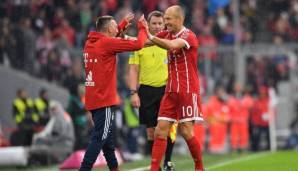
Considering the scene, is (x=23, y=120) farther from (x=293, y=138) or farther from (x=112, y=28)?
(x=112, y=28)

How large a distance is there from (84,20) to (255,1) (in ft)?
19.0

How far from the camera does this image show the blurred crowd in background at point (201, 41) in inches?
1111

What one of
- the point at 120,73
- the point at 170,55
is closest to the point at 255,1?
the point at 120,73

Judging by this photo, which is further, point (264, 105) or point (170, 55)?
point (264, 105)

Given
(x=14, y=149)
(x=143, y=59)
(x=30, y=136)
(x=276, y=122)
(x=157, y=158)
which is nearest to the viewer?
(x=157, y=158)

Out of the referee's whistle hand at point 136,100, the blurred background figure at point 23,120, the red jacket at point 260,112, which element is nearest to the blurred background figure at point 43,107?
the blurred background figure at point 23,120

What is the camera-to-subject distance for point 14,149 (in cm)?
2048

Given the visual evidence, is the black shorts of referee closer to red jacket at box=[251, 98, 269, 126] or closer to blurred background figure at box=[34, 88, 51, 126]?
blurred background figure at box=[34, 88, 51, 126]

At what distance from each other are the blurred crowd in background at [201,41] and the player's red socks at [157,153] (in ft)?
32.9

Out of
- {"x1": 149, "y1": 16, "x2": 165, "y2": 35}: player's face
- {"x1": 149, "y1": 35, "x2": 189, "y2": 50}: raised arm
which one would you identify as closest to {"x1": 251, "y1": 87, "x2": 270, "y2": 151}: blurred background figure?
{"x1": 149, "y1": 16, "x2": 165, "y2": 35}: player's face

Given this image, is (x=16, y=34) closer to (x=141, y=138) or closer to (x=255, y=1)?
(x=141, y=138)

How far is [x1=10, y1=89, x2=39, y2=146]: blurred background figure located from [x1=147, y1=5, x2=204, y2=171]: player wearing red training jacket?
959 centimetres

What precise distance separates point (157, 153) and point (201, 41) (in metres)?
18.0

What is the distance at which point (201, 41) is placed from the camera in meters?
31.6
